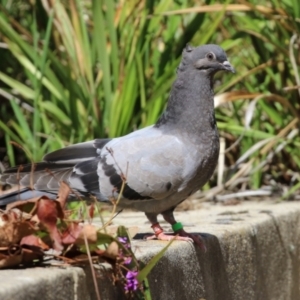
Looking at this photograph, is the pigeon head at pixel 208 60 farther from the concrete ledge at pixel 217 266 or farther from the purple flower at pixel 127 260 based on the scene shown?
the purple flower at pixel 127 260

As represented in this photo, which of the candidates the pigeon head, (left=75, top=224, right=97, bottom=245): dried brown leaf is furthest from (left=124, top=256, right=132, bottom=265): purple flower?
the pigeon head

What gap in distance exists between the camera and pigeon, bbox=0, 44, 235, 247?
148 inches

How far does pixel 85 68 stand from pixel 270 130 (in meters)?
1.38

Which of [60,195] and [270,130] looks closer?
[60,195]

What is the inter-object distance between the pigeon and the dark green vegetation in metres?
1.33

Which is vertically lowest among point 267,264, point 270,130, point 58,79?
point 267,264

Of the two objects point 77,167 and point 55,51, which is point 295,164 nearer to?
point 55,51

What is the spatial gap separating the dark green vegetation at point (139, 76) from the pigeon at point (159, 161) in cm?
133

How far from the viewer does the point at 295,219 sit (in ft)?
16.0

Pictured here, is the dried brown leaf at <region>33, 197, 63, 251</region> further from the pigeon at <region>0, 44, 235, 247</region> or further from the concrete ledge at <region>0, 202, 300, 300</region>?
the pigeon at <region>0, 44, 235, 247</region>

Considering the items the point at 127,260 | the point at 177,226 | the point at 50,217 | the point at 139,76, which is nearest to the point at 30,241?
the point at 50,217

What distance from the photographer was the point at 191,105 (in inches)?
157

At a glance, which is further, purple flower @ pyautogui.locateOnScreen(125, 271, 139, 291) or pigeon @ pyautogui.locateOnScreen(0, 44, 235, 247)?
pigeon @ pyautogui.locateOnScreen(0, 44, 235, 247)

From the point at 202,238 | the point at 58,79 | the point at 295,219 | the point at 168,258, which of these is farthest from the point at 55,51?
the point at 168,258
